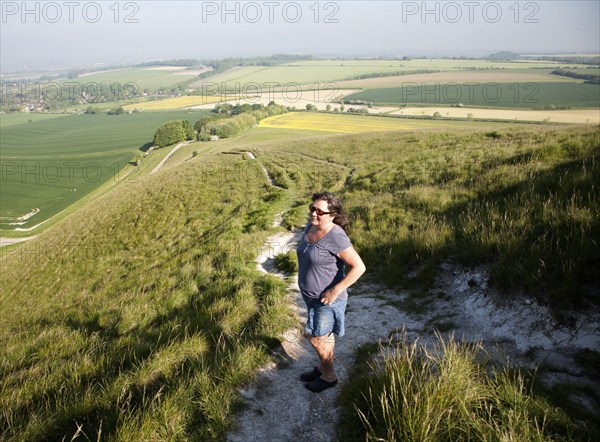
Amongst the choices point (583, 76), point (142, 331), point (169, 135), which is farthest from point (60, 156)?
point (583, 76)

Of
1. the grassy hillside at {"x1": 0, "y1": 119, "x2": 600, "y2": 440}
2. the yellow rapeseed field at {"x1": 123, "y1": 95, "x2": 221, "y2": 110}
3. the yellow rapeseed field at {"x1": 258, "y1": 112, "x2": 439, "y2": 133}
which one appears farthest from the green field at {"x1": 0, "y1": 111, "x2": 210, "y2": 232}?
the grassy hillside at {"x1": 0, "y1": 119, "x2": 600, "y2": 440}

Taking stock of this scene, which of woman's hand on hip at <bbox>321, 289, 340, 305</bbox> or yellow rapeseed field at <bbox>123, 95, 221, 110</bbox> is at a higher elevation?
yellow rapeseed field at <bbox>123, 95, 221, 110</bbox>

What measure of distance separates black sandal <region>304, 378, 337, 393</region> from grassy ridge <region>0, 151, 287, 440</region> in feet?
2.66

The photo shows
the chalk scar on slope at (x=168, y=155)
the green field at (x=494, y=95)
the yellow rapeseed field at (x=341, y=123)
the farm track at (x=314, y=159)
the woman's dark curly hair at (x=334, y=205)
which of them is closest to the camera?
the woman's dark curly hair at (x=334, y=205)

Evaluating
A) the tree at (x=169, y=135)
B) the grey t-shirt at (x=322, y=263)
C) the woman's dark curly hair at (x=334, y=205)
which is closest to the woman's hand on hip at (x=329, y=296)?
the grey t-shirt at (x=322, y=263)

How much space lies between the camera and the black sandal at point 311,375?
447cm

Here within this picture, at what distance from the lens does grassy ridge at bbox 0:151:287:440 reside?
11.8 ft

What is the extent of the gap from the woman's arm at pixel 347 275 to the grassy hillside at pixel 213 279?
1.48m

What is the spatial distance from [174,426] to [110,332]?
4414 millimetres

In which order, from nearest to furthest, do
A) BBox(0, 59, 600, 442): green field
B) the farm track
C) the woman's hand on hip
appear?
BBox(0, 59, 600, 442): green field, the woman's hand on hip, the farm track

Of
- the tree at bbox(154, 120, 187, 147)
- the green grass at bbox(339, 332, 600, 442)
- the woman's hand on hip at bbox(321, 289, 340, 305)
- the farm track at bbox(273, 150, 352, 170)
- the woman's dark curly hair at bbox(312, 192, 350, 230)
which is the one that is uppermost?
the tree at bbox(154, 120, 187, 147)

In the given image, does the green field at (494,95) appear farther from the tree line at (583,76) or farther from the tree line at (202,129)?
the tree line at (202,129)

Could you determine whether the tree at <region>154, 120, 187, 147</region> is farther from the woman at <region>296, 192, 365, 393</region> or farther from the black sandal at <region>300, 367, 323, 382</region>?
the black sandal at <region>300, 367, 323, 382</region>

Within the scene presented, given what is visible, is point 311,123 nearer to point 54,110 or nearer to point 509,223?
point 509,223
